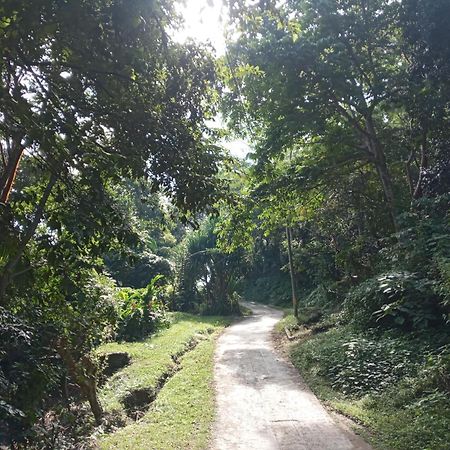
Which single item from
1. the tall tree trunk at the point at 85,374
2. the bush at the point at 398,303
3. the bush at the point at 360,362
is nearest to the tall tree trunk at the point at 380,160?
the bush at the point at 398,303

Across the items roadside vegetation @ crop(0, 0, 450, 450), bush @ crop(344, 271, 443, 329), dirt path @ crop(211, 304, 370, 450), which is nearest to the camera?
roadside vegetation @ crop(0, 0, 450, 450)

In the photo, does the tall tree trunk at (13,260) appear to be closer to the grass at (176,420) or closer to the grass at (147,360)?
the grass at (176,420)

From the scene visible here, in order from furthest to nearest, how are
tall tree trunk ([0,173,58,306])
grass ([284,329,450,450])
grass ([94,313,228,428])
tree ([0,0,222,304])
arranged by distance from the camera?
grass ([94,313,228,428]) < grass ([284,329,450,450]) < tall tree trunk ([0,173,58,306]) < tree ([0,0,222,304])

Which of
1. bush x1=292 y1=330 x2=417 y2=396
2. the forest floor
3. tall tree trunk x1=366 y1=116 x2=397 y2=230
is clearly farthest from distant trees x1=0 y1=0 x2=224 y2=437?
tall tree trunk x1=366 y1=116 x2=397 y2=230

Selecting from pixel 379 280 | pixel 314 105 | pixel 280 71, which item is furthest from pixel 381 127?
pixel 379 280

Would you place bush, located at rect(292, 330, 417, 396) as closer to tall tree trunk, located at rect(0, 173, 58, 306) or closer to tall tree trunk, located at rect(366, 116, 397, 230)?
tall tree trunk, located at rect(366, 116, 397, 230)

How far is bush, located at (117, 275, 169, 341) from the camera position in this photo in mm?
14883

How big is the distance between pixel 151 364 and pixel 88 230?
7.53 metres

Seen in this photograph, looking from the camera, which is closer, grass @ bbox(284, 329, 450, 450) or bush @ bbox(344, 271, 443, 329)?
grass @ bbox(284, 329, 450, 450)

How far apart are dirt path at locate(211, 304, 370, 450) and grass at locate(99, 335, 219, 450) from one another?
0.23 m

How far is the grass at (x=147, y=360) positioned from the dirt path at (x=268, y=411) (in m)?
1.37

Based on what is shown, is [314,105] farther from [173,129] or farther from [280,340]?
[173,129]

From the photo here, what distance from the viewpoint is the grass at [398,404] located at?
5.35m

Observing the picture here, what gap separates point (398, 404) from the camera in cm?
653
